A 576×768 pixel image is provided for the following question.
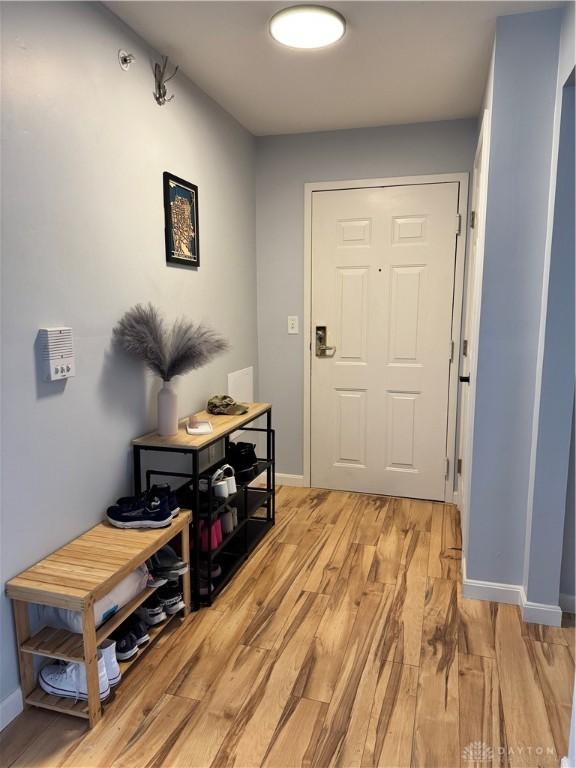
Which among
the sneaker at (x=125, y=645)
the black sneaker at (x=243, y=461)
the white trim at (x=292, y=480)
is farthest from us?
the white trim at (x=292, y=480)

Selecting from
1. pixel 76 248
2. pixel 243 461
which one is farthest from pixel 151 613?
pixel 76 248

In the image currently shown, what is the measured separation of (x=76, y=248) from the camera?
5.92ft

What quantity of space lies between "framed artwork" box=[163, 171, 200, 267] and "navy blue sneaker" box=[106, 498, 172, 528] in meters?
1.10

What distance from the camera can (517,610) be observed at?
2191 mm

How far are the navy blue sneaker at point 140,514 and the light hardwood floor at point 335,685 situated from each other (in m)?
0.47

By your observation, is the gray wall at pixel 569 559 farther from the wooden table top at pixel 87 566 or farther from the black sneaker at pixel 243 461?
the wooden table top at pixel 87 566

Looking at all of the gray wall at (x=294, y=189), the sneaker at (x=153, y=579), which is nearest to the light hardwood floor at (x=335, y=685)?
the sneaker at (x=153, y=579)

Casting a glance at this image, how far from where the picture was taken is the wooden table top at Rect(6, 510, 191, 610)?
4.94 ft

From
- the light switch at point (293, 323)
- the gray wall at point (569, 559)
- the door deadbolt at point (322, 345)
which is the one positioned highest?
the light switch at point (293, 323)

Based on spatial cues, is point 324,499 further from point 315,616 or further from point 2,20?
point 2,20

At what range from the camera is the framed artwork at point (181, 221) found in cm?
238

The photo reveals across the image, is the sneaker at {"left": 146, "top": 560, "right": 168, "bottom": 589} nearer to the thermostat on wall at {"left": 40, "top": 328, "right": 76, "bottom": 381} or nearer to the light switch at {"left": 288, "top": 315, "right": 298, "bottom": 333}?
the thermostat on wall at {"left": 40, "top": 328, "right": 76, "bottom": 381}

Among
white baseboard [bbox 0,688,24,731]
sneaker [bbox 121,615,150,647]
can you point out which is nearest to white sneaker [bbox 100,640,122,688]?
sneaker [bbox 121,615,150,647]

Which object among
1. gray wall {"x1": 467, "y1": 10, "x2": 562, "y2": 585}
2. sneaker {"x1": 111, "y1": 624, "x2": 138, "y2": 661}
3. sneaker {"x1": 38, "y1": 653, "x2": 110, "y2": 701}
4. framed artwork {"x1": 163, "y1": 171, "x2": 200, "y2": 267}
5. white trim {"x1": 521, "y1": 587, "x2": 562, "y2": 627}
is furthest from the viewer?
framed artwork {"x1": 163, "y1": 171, "x2": 200, "y2": 267}
